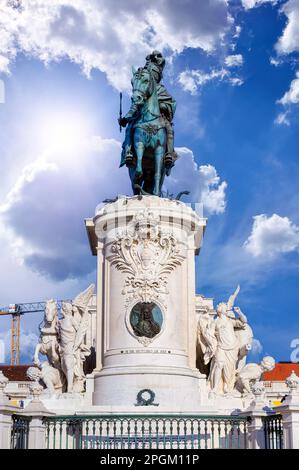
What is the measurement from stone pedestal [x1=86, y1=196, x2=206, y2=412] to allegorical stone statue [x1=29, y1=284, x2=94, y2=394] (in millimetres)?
669

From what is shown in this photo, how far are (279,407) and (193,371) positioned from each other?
5.50 m

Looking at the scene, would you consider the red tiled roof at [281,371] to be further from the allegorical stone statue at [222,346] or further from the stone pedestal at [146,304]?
the stone pedestal at [146,304]

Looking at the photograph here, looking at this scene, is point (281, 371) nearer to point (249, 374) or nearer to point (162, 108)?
point (249, 374)

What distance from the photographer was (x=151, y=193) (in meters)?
25.5

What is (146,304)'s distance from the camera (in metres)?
22.5

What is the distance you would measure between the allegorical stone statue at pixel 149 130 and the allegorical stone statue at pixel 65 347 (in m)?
4.19

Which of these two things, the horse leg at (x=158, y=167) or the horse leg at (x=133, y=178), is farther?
the horse leg at (x=133, y=178)

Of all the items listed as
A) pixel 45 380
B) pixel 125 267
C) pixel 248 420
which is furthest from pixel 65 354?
pixel 248 420

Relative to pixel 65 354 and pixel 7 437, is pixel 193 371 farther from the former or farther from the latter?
pixel 7 437

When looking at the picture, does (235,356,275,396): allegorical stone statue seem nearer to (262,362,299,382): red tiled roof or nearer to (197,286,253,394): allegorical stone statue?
(197,286,253,394): allegorical stone statue

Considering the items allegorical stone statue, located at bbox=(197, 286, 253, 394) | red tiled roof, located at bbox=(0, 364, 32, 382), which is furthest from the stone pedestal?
red tiled roof, located at bbox=(0, 364, 32, 382)

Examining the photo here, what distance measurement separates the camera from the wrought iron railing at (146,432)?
59.2ft

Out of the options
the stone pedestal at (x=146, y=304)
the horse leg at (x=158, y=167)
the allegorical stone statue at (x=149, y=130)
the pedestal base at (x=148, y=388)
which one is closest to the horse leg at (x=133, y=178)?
the allegorical stone statue at (x=149, y=130)

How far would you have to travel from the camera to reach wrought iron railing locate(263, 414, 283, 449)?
58.3 ft
